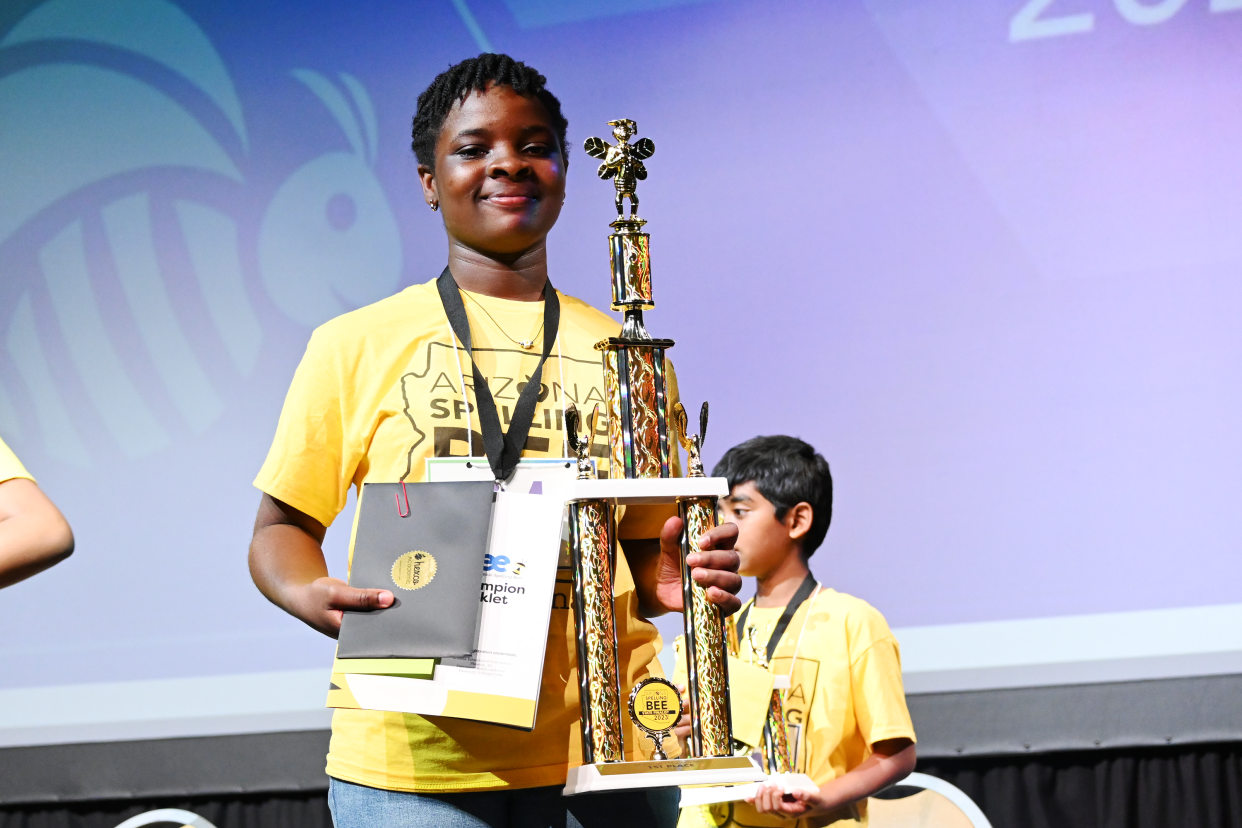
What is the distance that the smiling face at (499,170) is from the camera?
3.76 feet

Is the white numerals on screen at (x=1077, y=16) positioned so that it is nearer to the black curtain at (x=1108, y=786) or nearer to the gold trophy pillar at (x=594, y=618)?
the black curtain at (x=1108, y=786)

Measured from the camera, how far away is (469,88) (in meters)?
1.18

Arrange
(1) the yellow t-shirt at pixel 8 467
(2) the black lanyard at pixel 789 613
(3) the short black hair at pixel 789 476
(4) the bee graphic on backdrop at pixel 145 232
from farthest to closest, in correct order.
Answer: (4) the bee graphic on backdrop at pixel 145 232
(3) the short black hair at pixel 789 476
(2) the black lanyard at pixel 789 613
(1) the yellow t-shirt at pixel 8 467

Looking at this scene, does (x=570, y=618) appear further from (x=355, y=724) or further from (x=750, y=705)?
(x=750, y=705)

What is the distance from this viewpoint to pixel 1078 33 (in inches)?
99.6

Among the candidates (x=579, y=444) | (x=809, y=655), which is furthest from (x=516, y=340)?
(x=809, y=655)

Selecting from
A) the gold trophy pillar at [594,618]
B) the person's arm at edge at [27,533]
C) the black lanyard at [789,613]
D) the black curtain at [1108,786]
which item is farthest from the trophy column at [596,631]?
Answer: the black curtain at [1108,786]

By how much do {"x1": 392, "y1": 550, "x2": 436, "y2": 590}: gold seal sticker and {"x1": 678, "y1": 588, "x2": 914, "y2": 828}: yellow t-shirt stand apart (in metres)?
1.07

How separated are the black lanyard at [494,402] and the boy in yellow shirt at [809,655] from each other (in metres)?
0.76

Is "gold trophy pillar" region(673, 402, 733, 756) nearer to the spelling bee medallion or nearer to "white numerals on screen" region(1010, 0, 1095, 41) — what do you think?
the spelling bee medallion

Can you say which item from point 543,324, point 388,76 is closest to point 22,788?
point 388,76

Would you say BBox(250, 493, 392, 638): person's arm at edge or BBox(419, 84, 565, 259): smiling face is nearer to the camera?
BBox(250, 493, 392, 638): person's arm at edge

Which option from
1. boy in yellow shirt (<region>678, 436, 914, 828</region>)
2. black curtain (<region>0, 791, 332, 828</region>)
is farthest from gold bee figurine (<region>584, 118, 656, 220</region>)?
black curtain (<region>0, 791, 332, 828</region>)

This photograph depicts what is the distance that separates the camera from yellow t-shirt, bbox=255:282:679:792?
1.00 m
